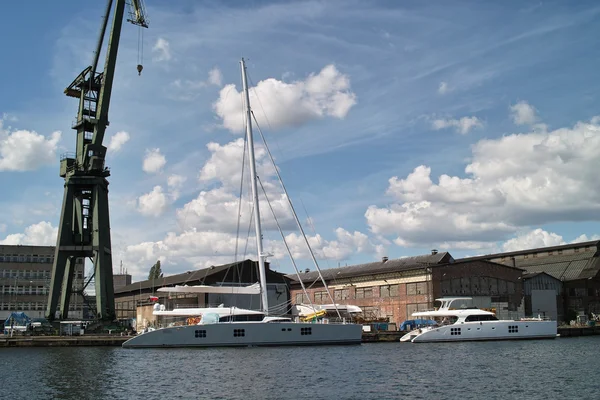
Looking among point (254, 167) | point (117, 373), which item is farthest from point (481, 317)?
point (117, 373)

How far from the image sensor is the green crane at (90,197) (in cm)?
6234

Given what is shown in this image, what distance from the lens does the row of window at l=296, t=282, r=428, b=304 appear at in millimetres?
74375

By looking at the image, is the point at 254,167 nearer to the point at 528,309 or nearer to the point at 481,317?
the point at 481,317

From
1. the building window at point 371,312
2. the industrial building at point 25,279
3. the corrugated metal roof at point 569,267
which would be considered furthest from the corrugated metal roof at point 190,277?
the corrugated metal roof at point 569,267

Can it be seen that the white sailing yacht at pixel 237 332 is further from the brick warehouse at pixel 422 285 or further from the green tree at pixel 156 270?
the green tree at pixel 156 270

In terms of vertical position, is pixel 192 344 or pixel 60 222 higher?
pixel 60 222

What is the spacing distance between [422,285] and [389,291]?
5.12 metres

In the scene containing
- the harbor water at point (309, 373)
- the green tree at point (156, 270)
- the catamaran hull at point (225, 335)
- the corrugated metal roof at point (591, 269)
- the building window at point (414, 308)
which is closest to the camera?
the harbor water at point (309, 373)

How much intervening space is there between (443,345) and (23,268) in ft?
229

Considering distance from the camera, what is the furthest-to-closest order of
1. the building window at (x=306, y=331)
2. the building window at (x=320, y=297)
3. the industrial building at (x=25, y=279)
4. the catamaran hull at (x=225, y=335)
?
the industrial building at (x=25, y=279), the building window at (x=320, y=297), the building window at (x=306, y=331), the catamaran hull at (x=225, y=335)

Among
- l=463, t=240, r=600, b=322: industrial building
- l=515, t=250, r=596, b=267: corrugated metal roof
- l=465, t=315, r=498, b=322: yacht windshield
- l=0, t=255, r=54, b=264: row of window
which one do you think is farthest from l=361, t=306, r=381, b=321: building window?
l=0, t=255, r=54, b=264: row of window

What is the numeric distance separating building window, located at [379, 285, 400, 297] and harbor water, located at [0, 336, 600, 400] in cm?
2618

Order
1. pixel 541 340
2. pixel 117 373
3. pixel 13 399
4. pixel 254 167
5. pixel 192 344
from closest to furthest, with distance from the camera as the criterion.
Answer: pixel 13 399 < pixel 117 373 < pixel 192 344 < pixel 254 167 < pixel 541 340

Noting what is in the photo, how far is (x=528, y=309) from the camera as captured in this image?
270 ft
